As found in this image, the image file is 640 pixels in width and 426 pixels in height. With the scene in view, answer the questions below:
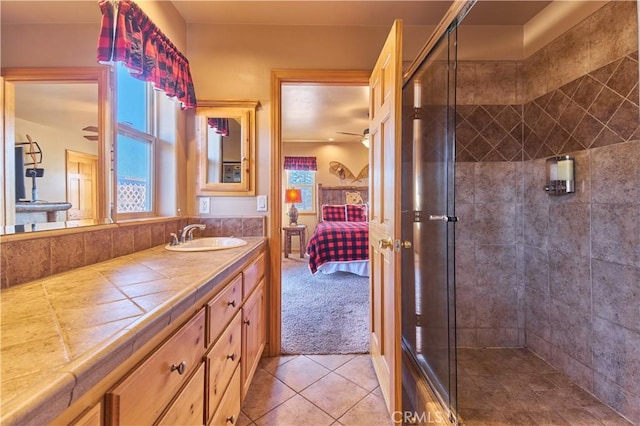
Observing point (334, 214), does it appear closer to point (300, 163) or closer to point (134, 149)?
point (300, 163)

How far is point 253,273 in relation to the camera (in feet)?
5.33

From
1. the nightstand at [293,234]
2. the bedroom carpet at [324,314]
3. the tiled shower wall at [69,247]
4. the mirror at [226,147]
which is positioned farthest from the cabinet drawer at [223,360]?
the nightstand at [293,234]

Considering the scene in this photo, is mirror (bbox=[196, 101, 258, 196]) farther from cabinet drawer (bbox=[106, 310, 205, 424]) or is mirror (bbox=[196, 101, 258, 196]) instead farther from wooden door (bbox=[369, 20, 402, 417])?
cabinet drawer (bbox=[106, 310, 205, 424])

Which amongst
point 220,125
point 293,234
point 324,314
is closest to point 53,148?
point 220,125

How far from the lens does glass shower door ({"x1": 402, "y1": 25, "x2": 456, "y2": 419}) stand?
145 cm

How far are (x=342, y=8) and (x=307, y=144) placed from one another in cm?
442

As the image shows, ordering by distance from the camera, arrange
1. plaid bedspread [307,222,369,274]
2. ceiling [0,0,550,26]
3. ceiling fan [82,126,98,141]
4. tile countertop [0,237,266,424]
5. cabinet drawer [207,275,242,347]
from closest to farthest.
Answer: tile countertop [0,237,266,424], cabinet drawer [207,275,242,347], ceiling fan [82,126,98,141], ceiling [0,0,550,26], plaid bedspread [307,222,369,274]

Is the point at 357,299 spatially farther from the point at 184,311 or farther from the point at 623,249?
the point at 184,311

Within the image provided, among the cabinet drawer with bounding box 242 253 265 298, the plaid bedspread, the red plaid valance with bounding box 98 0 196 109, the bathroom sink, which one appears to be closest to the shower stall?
the cabinet drawer with bounding box 242 253 265 298

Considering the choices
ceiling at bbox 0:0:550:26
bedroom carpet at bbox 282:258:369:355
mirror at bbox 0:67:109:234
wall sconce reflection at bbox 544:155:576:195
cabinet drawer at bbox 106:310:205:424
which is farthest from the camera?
bedroom carpet at bbox 282:258:369:355

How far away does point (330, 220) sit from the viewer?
5859 millimetres

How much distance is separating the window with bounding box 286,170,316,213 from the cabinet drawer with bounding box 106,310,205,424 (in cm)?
532

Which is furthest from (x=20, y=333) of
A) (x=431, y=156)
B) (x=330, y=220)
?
(x=330, y=220)

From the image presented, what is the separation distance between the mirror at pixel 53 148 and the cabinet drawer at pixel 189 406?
2.55ft
